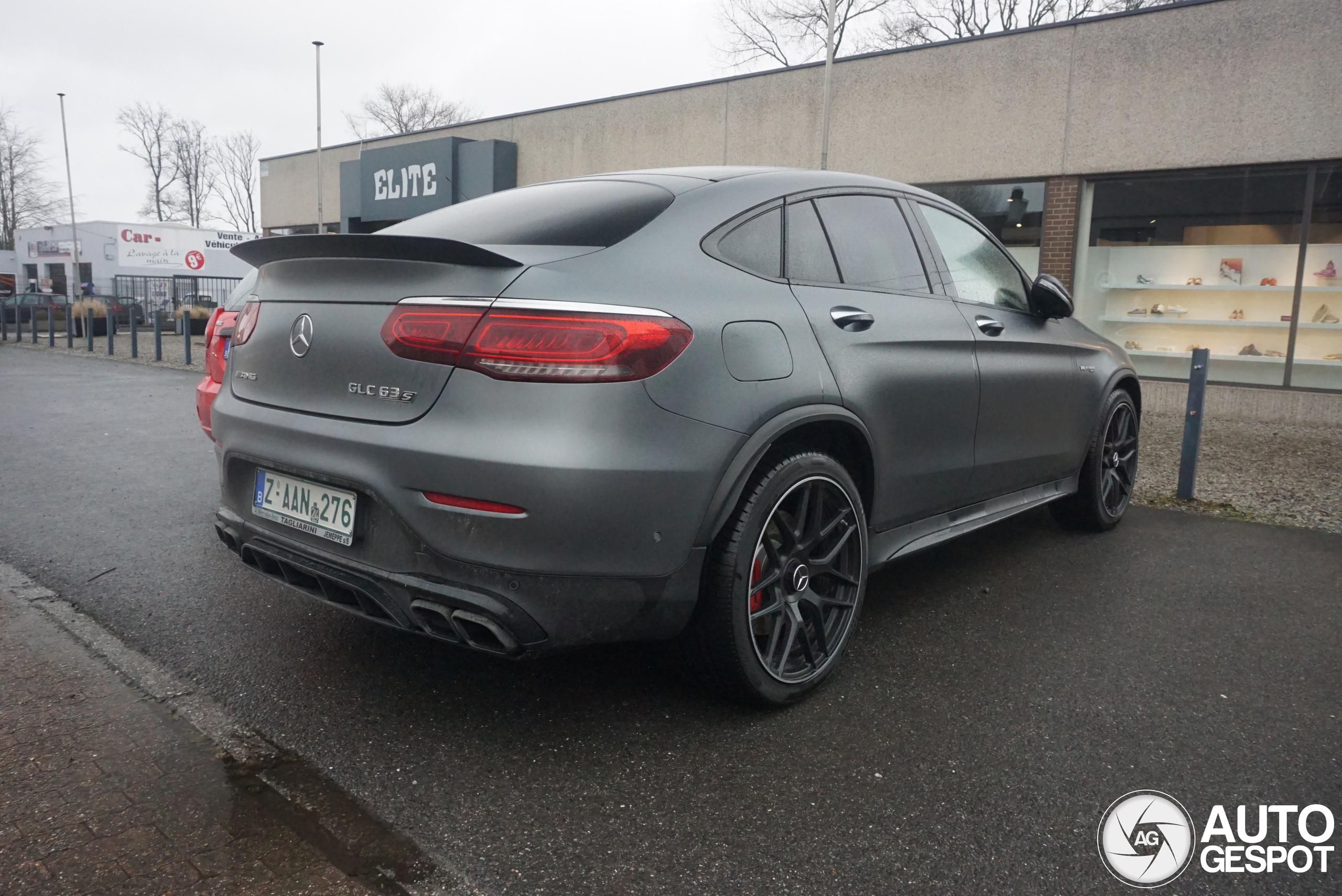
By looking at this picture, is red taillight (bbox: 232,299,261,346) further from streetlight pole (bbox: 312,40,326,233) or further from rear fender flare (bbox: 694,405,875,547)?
streetlight pole (bbox: 312,40,326,233)

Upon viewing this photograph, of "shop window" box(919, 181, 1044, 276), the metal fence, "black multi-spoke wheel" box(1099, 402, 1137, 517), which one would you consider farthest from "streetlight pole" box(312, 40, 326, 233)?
"black multi-spoke wheel" box(1099, 402, 1137, 517)

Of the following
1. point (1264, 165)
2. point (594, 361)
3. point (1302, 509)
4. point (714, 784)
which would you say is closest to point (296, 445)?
point (594, 361)

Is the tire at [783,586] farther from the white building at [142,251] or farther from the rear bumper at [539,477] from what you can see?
the white building at [142,251]

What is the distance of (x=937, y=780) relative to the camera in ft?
8.12

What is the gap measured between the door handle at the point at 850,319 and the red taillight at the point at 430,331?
1205 mm

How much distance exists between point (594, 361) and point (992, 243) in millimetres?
2772

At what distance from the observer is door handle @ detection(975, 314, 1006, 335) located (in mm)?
3863

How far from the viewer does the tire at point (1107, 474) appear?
4934 mm

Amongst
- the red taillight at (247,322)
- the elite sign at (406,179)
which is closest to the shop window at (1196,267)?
the red taillight at (247,322)

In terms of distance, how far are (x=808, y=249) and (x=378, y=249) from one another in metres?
1.37

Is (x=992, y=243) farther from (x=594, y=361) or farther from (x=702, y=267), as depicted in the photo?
(x=594, y=361)

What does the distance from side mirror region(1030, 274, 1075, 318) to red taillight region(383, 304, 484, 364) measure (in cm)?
296

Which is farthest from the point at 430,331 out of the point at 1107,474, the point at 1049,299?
the point at 1107,474

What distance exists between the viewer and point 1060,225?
1257cm
